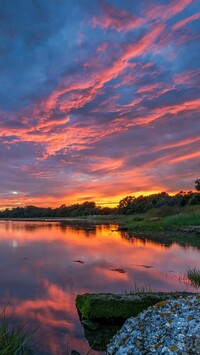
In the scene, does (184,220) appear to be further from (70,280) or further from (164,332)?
(164,332)

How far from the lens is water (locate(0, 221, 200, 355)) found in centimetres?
855

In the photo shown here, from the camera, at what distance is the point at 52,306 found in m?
10.8

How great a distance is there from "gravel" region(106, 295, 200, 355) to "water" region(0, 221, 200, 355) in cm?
138

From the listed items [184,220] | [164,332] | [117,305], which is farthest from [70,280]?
[184,220]

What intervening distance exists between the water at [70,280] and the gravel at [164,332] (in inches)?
54.2

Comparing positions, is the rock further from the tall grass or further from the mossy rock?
the tall grass

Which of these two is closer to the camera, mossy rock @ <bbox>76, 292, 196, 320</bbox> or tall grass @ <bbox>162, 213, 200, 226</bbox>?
mossy rock @ <bbox>76, 292, 196, 320</bbox>

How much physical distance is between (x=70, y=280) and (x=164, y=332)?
A: 31.8 feet

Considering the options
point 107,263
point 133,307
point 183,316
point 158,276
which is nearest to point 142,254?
point 107,263

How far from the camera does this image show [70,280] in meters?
14.9

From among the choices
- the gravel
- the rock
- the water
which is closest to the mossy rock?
the rock

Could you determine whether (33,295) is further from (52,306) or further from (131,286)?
(131,286)

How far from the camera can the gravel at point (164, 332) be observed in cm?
522

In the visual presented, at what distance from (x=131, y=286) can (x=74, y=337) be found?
5649mm
